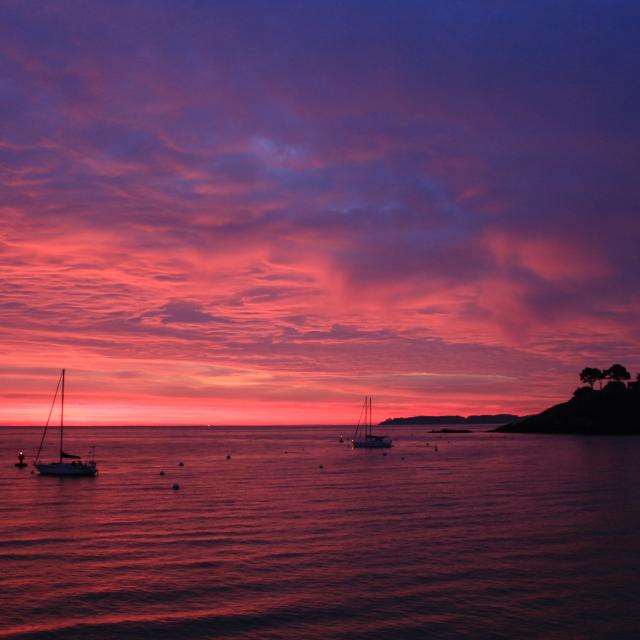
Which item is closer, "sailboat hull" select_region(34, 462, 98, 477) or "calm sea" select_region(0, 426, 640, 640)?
"calm sea" select_region(0, 426, 640, 640)

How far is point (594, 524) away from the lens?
143ft

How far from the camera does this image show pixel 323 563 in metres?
32.8

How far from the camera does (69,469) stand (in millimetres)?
84562

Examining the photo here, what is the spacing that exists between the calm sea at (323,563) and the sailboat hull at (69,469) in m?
19.0

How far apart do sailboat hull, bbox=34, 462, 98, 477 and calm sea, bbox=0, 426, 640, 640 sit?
1895cm

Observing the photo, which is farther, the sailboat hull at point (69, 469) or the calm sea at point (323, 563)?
the sailboat hull at point (69, 469)

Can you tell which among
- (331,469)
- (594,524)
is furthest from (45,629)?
(331,469)

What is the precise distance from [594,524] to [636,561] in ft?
35.1

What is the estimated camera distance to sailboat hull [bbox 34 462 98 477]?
276ft

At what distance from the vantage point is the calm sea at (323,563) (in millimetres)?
24047

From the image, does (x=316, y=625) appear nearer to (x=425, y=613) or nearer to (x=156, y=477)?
(x=425, y=613)

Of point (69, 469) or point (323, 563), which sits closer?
point (323, 563)

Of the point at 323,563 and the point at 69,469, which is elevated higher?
the point at 323,563

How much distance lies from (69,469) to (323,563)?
61077 mm
